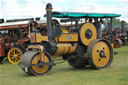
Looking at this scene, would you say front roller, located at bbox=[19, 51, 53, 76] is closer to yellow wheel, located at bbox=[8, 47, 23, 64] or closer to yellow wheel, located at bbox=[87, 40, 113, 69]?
yellow wheel, located at bbox=[87, 40, 113, 69]

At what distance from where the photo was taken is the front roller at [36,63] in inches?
249

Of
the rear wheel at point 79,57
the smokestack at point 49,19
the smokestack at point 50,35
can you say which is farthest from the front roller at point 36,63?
the rear wheel at point 79,57

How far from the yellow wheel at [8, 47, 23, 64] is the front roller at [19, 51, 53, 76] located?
375cm

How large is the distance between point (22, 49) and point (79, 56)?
3688 mm

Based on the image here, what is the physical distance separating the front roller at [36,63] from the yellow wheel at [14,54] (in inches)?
148

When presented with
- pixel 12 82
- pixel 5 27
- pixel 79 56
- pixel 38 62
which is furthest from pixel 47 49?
pixel 5 27

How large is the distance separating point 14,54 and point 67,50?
150 inches

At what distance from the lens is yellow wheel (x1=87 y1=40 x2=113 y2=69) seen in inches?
288

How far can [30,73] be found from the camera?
21.3ft

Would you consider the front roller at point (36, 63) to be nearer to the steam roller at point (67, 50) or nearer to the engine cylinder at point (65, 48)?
the steam roller at point (67, 50)

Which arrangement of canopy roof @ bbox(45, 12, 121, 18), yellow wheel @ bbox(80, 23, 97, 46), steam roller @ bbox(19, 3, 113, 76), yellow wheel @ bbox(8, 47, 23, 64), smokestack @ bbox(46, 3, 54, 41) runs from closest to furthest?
1. steam roller @ bbox(19, 3, 113, 76)
2. smokestack @ bbox(46, 3, 54, 41)
3. canopy roof @ bbox(45, 12, 121, 18)
4. yellow wheel @ bbox(80, 23, 97, 46)
5. yellow wheel @ bbox(8, 47, 23, 64)

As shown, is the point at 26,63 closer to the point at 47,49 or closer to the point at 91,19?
the point at 47,49

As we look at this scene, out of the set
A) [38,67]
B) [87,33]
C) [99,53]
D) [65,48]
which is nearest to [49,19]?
[65,48]

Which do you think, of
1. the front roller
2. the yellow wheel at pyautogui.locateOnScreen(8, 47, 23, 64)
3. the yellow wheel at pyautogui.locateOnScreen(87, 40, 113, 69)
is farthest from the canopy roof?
the yellow wheel at pyautogui.locateOnScreen(8, 47, 23, 64)
